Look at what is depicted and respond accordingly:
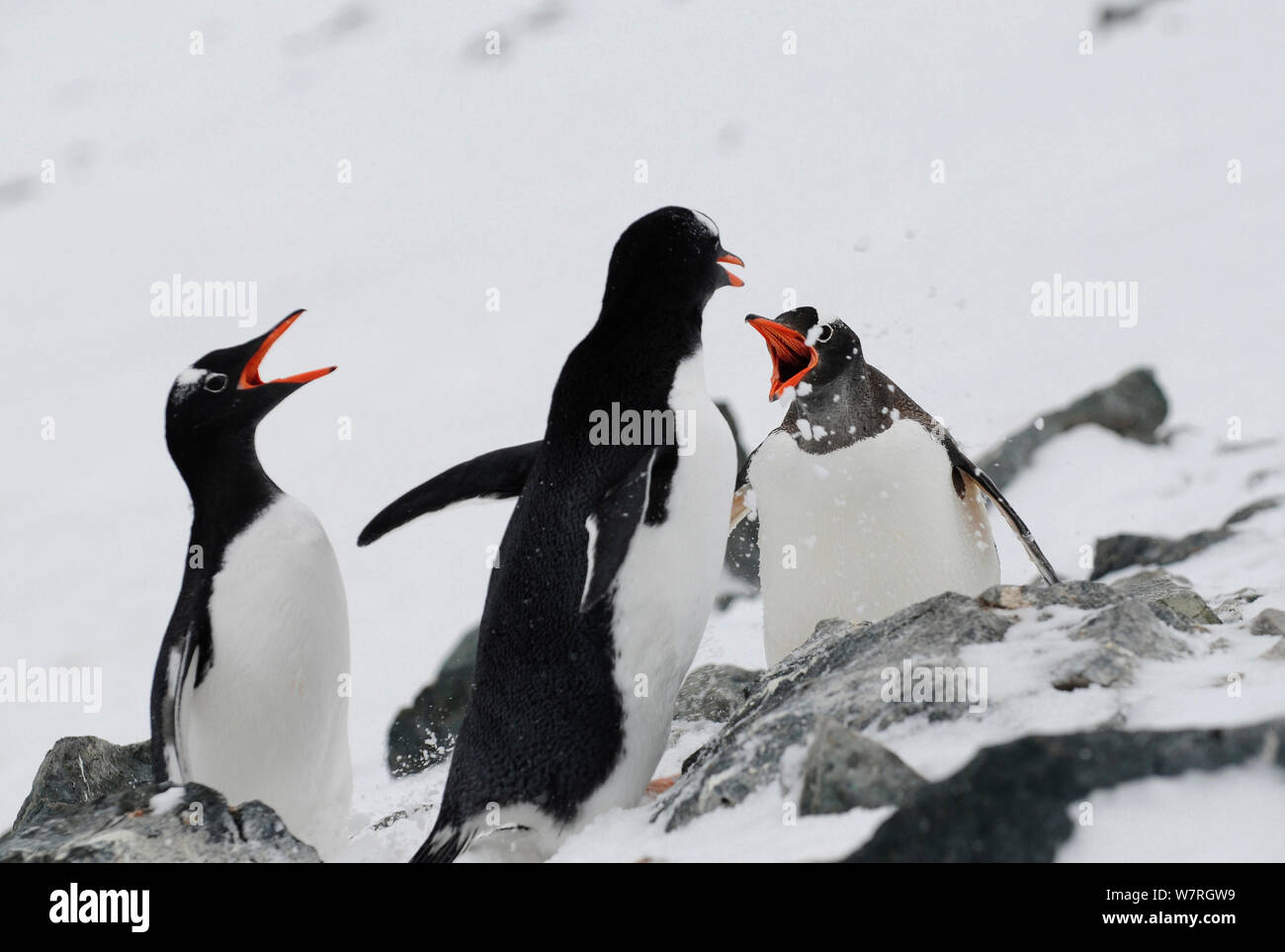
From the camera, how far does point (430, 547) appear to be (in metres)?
9.83

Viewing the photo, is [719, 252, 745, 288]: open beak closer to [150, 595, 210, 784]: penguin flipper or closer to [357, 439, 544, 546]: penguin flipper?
[357, 439, 544, 546]: penguin flipper

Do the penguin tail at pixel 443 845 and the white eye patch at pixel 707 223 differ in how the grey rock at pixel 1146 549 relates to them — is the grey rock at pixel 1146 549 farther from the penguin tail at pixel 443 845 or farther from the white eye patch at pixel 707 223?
the penguin tail at pixel 443 845

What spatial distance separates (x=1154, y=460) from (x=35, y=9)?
119ft

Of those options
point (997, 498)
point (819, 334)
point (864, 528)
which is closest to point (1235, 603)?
point (997, 498)

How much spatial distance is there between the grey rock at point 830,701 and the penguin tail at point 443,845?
0.38 meters

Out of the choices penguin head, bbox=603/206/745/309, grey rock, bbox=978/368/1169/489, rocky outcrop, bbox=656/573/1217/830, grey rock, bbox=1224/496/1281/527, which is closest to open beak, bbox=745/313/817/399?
penguin head, bbox=603/206/745/309

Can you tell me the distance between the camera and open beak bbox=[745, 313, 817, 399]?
11.3 ft

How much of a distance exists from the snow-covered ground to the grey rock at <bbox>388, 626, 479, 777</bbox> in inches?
8.0

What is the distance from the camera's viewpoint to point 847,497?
3.50 meters

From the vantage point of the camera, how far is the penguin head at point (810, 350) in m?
3.51

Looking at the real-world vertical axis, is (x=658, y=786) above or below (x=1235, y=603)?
below

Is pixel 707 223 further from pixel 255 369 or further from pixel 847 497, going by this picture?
pixel 255 369

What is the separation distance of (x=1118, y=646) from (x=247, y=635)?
1.87 m
